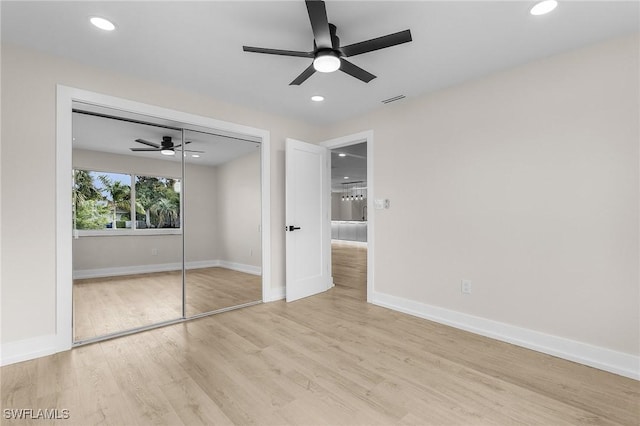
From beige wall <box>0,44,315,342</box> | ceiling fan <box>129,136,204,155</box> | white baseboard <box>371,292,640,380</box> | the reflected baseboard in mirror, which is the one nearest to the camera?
white baseboard <box>371,292,640,380</box>

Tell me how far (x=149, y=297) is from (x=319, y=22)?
11.2 feet

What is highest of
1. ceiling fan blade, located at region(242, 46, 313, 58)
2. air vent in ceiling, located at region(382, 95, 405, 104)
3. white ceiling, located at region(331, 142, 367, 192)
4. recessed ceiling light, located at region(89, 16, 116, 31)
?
white ceiling, located at region(331, 142, 367, 192)

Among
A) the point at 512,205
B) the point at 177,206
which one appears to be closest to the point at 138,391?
the point at 177,206

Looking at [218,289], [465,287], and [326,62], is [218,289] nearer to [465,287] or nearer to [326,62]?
[465,287]

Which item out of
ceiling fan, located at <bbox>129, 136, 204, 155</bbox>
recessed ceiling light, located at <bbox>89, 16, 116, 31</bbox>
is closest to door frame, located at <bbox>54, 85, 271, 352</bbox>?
ceiling fan, located at <bbox>129, 136, 204, 155</bbox>

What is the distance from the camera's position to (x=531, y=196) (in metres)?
2.64

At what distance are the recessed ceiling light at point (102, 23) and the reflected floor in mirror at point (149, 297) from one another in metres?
2.15

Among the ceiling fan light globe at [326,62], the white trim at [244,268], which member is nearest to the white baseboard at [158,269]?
the white trim at [244,268]

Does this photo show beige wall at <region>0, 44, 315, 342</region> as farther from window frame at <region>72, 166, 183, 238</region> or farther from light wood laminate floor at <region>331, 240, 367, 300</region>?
light wood laminate floor at <region>331, 240, 367, 300</region>

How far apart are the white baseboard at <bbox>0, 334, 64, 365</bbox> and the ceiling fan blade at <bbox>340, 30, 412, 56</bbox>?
10.9ft

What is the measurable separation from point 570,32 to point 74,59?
405 centimetres

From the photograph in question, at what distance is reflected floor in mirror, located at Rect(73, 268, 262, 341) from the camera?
9.41ft

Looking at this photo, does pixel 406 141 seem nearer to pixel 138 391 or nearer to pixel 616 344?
pixel 616 344

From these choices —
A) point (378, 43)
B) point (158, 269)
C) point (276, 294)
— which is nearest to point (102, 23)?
point (378, 43)
